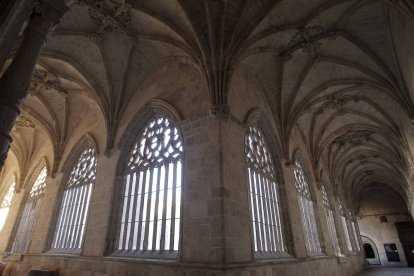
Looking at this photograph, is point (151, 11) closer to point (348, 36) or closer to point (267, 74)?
point (267, 74)

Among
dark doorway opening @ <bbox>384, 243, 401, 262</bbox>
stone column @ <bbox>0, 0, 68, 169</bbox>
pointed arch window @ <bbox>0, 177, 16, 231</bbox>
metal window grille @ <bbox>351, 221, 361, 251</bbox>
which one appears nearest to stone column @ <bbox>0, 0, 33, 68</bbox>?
stone column @ <bbox>0, 0, 68, 169</bbox>

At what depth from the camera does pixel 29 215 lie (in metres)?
11.9

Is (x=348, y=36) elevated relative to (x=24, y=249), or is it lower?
elevated

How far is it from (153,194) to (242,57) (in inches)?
182

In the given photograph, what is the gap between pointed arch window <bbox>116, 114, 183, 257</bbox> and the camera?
614cm

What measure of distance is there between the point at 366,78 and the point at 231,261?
8.02m

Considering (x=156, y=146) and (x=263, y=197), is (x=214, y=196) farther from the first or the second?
(x=156, y=146)

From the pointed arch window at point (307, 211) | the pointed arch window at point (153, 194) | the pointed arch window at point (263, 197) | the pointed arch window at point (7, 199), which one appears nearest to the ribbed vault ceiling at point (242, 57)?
the pointed arch window at point (263, 197)

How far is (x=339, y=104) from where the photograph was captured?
11.0m

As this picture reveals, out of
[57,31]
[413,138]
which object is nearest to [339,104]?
[413,138]

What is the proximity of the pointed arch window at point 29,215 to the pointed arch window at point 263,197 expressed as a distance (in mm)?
9616

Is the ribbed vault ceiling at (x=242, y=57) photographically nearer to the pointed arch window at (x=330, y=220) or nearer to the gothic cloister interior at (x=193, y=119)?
the gothic cloister interior at (x=193, y=119)

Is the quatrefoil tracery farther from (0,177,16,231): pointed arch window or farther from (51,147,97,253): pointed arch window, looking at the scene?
(0,177,16,231): pointed arch window

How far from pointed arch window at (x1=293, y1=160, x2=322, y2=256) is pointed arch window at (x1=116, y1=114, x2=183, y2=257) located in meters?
5.53
